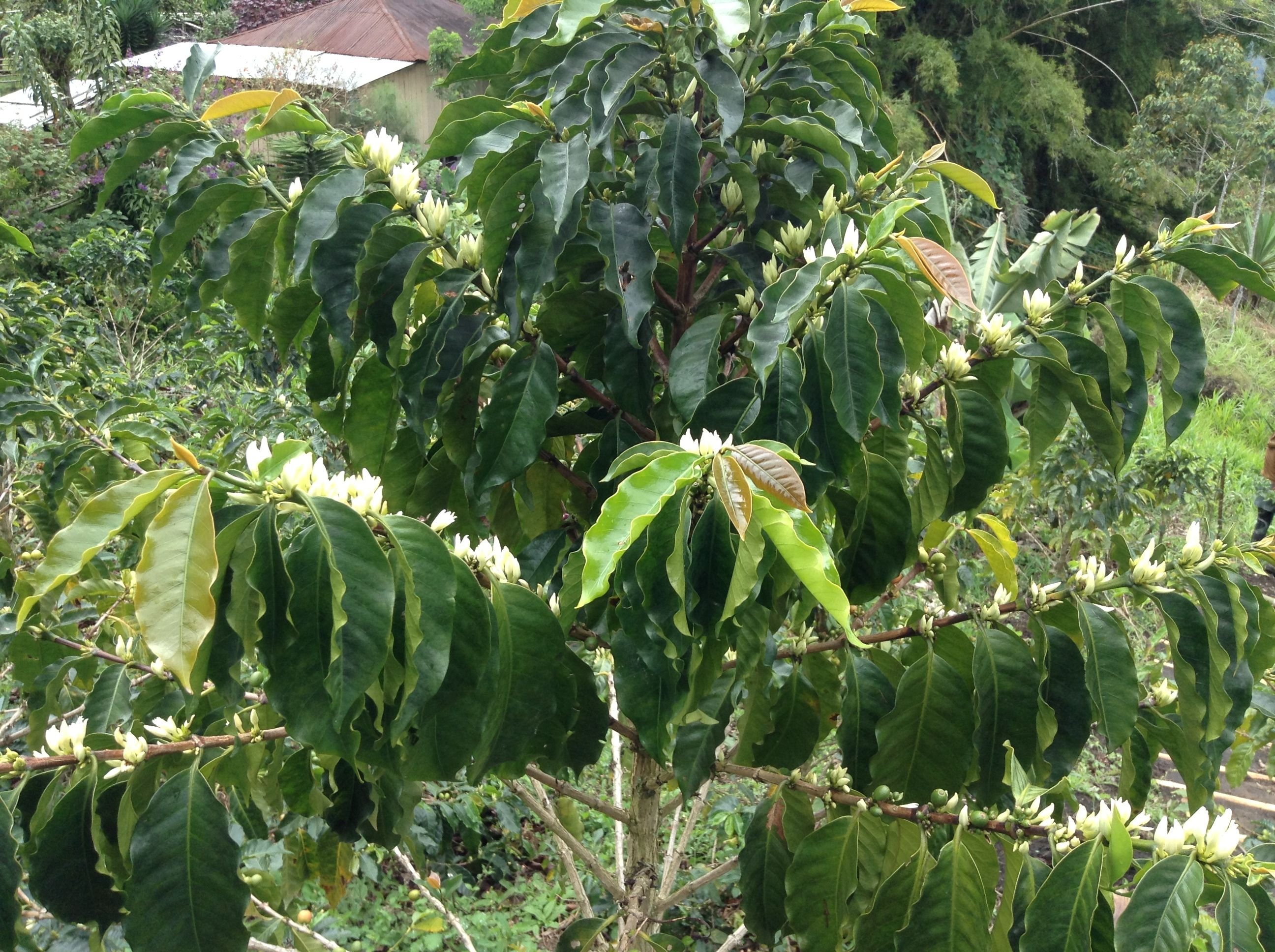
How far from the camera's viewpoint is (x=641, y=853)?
1.32 m

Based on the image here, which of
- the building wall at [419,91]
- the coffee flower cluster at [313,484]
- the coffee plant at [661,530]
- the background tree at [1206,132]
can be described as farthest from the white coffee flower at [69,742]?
the building wall at [419,91]

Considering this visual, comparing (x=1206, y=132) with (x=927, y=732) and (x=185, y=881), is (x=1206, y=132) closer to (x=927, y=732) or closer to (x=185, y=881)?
(x=927, y=732)

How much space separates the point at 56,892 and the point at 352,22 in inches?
659

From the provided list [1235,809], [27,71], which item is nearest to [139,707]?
[1235,809]

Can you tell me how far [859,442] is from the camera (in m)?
0.84

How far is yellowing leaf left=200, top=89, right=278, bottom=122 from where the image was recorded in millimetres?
925

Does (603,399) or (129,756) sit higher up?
(603,399)

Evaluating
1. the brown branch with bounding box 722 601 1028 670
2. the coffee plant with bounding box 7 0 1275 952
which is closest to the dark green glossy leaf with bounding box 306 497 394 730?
the coffee plant with bounding box 7 0 1275 952

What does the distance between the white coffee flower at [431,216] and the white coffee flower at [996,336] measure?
545 mm

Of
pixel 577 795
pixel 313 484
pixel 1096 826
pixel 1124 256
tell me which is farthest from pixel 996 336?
pixel 577 795

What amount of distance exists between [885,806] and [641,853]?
1.36ft

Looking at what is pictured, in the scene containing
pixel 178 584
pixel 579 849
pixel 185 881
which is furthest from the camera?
pixel 579 849

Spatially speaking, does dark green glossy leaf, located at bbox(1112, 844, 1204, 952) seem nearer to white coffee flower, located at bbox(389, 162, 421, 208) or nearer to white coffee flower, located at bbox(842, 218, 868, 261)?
white coffee flower, located at bbox(842, 218, 868, 261)

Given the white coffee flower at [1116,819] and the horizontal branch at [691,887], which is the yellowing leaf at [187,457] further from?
the horizontal branch at [691,887]
